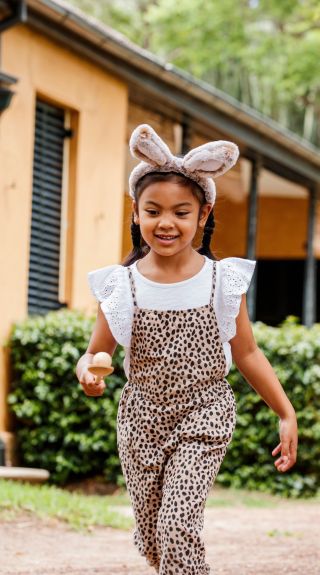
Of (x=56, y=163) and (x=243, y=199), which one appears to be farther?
(x=243, y=199)

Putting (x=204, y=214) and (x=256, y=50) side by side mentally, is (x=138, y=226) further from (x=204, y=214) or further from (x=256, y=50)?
(x=256, y=50)

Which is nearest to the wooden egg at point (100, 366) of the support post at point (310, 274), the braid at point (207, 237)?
the braid at point (207, 237)

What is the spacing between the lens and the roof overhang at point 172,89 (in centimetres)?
1034

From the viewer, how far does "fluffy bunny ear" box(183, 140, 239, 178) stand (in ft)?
13.0

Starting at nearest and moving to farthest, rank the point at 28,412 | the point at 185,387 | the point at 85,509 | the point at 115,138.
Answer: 1. the point at 185,387
2. the point at 85,509
3. the point at 28,412
4. the point at 115,138

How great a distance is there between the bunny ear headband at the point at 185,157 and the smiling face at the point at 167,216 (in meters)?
0.07

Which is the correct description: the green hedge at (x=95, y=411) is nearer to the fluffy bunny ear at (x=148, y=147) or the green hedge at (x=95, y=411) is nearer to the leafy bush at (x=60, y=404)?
the leafy bush at (x=60, y=404)

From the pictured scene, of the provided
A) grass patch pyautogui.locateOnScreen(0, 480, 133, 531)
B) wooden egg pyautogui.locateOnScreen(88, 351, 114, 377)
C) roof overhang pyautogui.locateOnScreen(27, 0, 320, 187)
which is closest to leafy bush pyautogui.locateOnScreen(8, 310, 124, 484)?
grass patch pyautogui.locateOnScreen(0, 480, 133, 531)

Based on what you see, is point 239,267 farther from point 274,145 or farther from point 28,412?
point 274,145

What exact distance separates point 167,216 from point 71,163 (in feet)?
24.0

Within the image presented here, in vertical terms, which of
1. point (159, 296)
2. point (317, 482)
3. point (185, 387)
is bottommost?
point (317, 482)

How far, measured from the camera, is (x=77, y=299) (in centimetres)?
1102

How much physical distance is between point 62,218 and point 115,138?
4.30 ft

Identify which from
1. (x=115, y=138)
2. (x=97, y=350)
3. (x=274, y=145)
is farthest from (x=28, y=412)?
(x=274, y=145)
